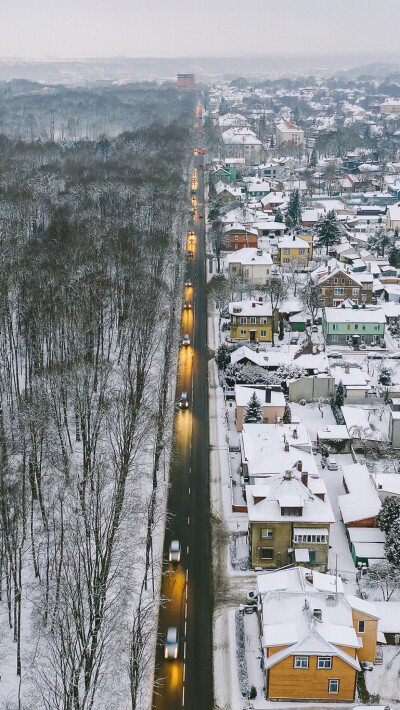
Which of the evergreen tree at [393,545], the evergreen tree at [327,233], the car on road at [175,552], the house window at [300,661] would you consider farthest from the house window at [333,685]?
the evergreen tree at [327,233]

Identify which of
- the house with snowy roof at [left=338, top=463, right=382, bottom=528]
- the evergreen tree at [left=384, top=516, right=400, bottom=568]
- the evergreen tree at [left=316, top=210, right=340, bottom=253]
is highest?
the evergreen tree at [left=316, top=210, right=340, bottom=253]

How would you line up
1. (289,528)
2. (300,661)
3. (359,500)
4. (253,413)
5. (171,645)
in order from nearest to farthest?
(300,661) → (171,645) → (289,528) → (359,500) → (253,413)

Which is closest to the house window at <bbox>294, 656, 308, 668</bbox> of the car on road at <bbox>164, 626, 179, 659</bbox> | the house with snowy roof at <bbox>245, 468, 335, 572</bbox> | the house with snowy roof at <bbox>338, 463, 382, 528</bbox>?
the car on road at <bbox>164, 626, 179, 659</bbox>

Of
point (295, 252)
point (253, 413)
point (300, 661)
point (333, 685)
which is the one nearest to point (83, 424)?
point (253, 413)

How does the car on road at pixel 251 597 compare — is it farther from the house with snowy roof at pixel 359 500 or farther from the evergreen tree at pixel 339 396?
the evergreen tree at pixel 339 396

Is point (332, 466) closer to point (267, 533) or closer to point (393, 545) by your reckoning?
point (267, 533)

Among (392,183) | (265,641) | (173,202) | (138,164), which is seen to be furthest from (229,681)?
(392,183)

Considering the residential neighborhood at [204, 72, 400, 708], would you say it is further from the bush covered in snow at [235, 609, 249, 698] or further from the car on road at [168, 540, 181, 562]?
the car on road at [168, 540, 181, 562]
